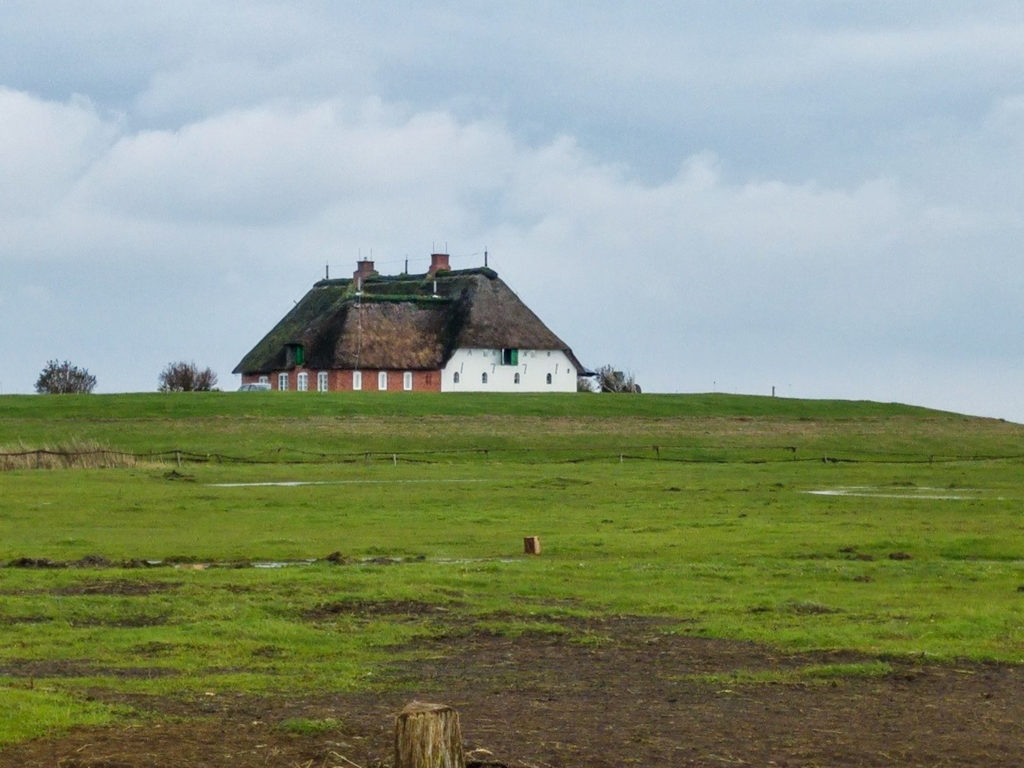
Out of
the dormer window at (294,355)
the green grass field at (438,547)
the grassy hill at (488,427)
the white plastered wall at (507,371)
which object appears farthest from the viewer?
the dormer window at (294,355)

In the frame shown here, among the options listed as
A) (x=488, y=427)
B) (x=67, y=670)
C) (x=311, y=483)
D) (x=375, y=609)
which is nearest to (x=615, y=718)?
(x=67, y=670)

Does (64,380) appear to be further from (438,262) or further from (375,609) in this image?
(375,609)

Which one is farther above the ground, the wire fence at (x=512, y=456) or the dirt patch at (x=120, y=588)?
the wire fence at (x=512, y=456)

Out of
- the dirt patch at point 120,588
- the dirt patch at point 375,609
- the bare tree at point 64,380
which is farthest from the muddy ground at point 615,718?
the bare tree at point 64,380

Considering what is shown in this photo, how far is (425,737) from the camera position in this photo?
39.5 ft

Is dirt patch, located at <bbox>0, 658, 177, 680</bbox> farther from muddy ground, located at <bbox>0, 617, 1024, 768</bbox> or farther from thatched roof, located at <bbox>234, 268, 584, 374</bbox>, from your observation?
thatched roof, located at <bbox>234, 268, 584, 374</bbox>

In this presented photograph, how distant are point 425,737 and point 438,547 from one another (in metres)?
20.2

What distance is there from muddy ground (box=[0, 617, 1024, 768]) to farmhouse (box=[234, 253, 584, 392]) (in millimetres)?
98579

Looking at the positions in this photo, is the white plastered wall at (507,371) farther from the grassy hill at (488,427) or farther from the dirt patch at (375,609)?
the dirt patch at (375,609)

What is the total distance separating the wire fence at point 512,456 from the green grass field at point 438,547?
13.2 inches

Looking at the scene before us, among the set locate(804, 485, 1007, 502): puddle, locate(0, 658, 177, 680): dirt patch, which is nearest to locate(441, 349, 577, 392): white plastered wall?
locate(804, 485, 1007, 502): puddle

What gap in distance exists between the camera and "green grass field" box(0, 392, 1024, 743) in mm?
19438

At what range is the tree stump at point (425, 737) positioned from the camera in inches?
473

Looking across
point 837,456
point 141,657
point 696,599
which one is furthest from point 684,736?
point 837,456
